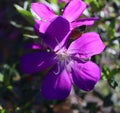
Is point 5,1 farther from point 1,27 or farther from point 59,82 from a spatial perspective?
point 59,82

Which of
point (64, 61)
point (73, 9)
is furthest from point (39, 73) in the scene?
point (73, 9)

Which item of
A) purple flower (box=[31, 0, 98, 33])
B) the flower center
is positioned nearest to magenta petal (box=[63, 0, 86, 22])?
purple flower (box=[31, 0, 98, 33])

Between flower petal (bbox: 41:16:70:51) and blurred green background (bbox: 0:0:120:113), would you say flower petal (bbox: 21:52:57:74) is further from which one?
blurred green background (bbox: 0:0:120:113)

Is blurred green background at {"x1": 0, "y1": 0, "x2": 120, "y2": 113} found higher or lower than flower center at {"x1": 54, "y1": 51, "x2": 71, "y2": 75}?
lower

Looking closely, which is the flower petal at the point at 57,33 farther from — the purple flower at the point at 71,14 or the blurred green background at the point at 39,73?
the blurred green background at the point at 39,73

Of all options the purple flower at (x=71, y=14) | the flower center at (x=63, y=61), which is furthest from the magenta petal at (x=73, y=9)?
the flower center at (x=63, y=61)

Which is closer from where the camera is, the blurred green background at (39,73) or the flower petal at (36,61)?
the flower petal at (36,61)

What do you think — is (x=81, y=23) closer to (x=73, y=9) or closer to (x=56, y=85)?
Answer: (x=73, y=9)
